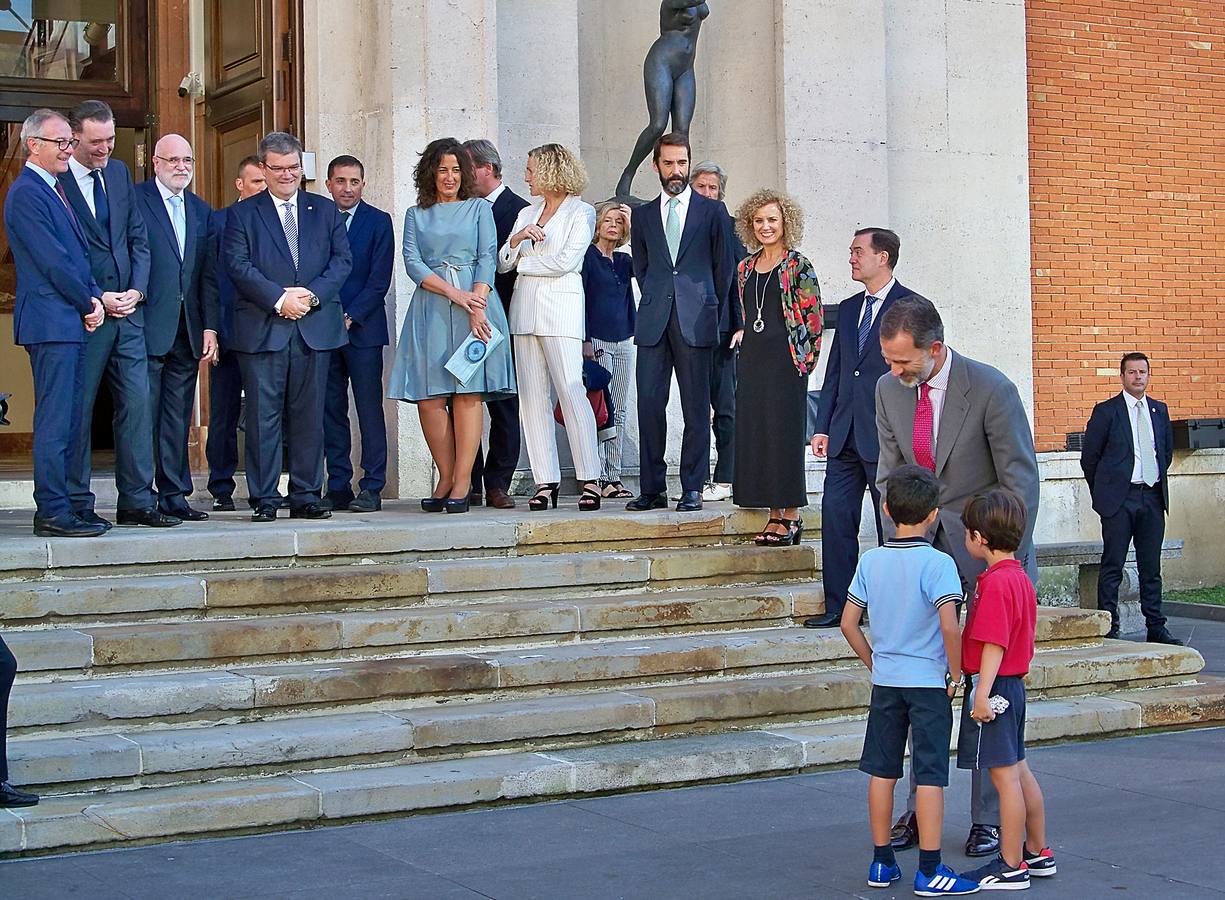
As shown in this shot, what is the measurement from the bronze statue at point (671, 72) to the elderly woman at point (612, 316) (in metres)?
0.93

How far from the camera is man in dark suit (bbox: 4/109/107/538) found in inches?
286

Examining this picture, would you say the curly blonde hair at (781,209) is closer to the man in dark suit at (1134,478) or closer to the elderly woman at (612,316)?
the elderly woman at (612,316)

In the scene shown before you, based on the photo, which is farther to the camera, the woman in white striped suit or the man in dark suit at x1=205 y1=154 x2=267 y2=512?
the man in dark suit at x1=205 y1=154 x2=267 y2=512

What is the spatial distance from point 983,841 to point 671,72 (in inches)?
301

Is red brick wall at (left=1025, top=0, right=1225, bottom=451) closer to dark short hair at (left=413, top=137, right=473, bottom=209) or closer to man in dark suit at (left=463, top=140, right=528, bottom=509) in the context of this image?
man in dark suit at (left=463, top=140, right=528, bottom=509)

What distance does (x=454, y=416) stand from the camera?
9039 mm

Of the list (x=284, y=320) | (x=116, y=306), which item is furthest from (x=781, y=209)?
(x=116, y=306)

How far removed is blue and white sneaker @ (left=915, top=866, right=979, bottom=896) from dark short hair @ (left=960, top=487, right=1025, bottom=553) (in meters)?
0.95

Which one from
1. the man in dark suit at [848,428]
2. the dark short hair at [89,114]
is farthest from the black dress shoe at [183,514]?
the man in dark suit at [848,428]

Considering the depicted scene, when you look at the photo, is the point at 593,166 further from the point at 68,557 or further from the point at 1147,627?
the point at 68,557

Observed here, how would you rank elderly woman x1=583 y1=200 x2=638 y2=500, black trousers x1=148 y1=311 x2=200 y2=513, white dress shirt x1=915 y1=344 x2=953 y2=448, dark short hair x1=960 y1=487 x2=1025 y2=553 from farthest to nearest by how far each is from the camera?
elderly woman x1=583 y1=200 x2=638 y2=500
black trousers x1=148 y1=311 x2=200 y2=513
white dress shirt x1=915 y1=344 x2=953 y2=448
dark short hair x1=960 y1=487 x2=1025 y2=553

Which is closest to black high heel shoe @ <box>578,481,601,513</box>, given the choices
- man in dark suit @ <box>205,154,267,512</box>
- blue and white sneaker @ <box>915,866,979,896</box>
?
man in dark suit @ <box>205,154,267,512</box>

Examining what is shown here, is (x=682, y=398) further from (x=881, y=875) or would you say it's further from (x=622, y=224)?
(x=881, y=875)

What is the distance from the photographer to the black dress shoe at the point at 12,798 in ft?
18.0
